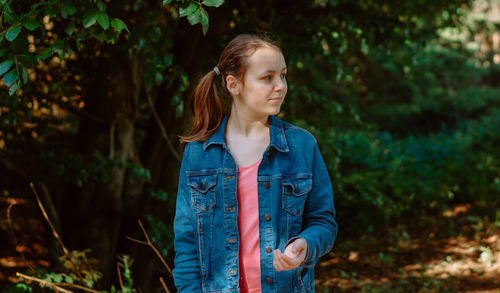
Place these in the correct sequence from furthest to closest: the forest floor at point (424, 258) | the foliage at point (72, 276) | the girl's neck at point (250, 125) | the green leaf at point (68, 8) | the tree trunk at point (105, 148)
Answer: the forest floor at point (424, 258)
the tree trunk at point (105, 148)
the foliage at point (72, 276)
the green leaf at point (68, 8)
the girl's neck at point (250, 125)

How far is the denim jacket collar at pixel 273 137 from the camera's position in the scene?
5.42 feet

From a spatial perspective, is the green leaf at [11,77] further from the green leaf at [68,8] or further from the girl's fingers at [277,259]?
the girl's fingers at [277,259]

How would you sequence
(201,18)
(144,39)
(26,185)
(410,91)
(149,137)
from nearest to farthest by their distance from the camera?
(201,18)
(144,39)
(26,185)
(149,137)
(410,91)

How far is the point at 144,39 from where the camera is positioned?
9.91 feet

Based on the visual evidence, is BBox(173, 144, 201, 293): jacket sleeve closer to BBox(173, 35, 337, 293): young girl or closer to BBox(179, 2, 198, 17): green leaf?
BBox(173, 35, 337, 293): young girl

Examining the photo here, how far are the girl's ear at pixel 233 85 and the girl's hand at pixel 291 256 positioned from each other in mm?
580

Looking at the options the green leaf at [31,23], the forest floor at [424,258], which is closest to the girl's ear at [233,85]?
the green leaf at [31,23]

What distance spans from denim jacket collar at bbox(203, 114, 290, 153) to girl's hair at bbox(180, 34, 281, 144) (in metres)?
0.03

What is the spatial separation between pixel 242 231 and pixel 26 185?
2.94 m

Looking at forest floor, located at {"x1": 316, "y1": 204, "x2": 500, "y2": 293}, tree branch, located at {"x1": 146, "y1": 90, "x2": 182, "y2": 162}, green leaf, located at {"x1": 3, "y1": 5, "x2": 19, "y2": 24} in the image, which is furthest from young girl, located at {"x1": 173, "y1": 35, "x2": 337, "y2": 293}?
forest floor, located at {"x1": 316, "y1": 204, "x2": 500, "y2": 293}

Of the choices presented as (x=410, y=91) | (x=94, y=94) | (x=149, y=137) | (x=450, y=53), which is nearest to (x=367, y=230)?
(x=149, y=137)

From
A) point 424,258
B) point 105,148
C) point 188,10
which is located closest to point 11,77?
point 188,10

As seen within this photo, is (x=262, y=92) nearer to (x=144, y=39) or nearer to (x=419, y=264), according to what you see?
(x=144, y=39)

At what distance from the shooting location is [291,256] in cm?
145
